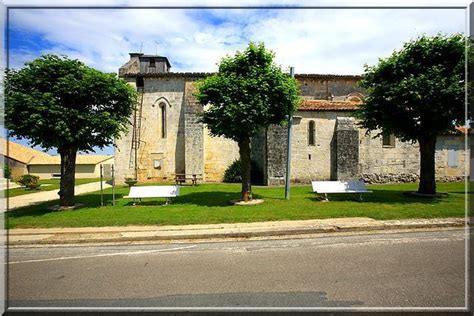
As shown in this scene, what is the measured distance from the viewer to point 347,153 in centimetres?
1975

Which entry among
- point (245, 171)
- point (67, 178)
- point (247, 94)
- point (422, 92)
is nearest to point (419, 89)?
point (422, 92)

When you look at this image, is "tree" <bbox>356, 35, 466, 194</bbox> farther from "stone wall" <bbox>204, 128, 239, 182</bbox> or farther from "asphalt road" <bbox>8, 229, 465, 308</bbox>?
"stone wall" <bbox>204, 128, 239, 182</bbox>

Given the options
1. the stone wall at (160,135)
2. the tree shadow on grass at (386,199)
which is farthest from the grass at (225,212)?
the stone wall at (160,135)

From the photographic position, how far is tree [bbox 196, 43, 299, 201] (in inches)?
428

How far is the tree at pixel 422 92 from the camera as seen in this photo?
11.0 metres

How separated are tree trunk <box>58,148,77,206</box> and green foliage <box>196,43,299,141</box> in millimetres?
5942

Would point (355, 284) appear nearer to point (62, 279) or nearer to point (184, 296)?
point (184, 296)

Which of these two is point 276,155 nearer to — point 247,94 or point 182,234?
point 247,94

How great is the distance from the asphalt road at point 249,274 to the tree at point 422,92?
6544mm

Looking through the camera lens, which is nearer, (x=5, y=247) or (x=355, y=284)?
(x=355, y=284)

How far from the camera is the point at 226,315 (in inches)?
135

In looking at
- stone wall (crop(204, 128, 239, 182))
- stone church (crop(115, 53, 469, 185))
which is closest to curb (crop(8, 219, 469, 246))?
stone church (crop(115, 53, 469, 185))

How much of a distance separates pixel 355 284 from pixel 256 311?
68.3 inches

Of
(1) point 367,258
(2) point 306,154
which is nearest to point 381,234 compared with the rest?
(1) point 367,258
